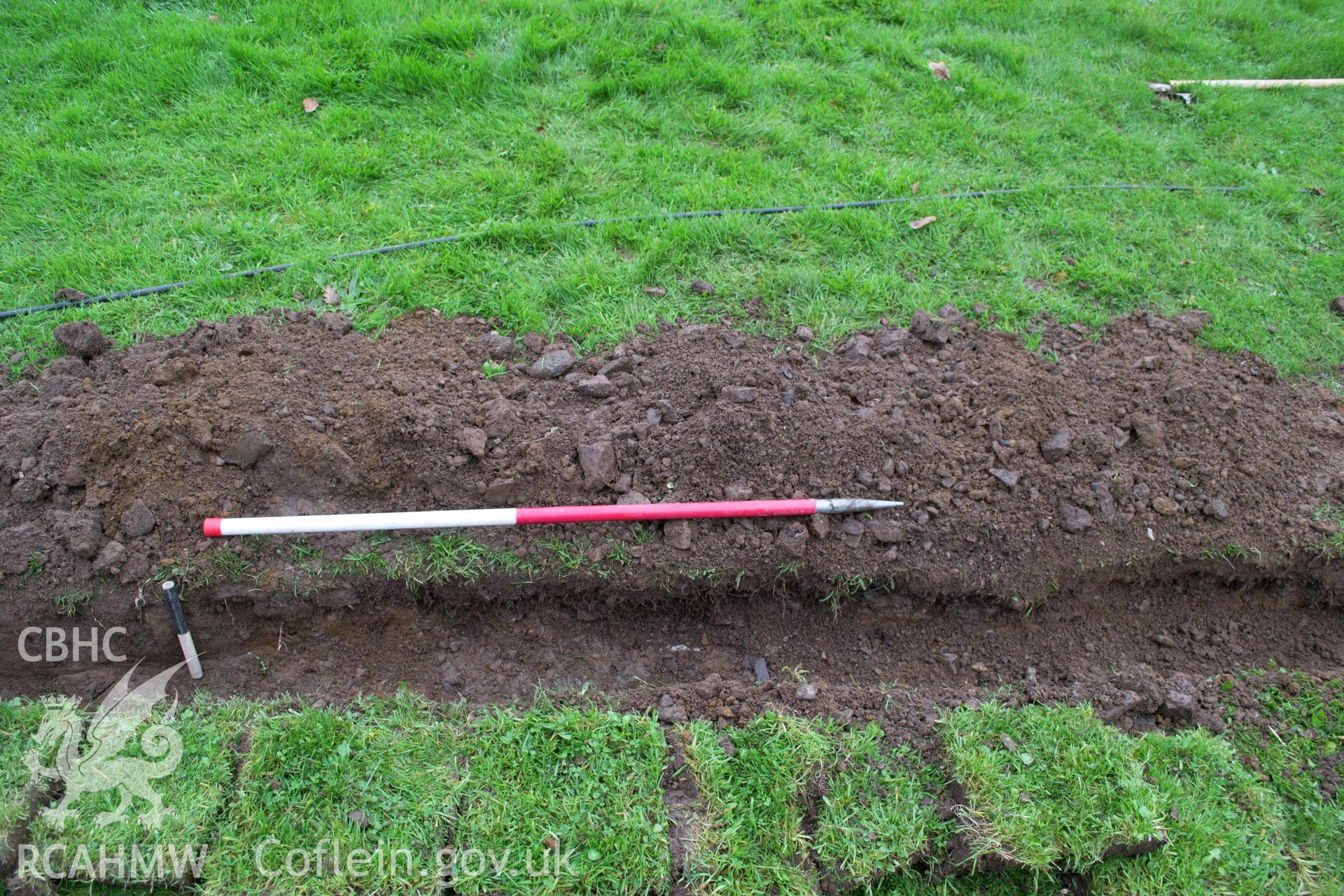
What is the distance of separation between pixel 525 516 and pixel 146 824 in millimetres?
1609

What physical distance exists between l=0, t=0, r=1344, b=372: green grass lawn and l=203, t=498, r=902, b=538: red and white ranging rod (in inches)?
40.8

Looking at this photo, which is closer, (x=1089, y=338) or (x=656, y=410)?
(x=656, y=410)

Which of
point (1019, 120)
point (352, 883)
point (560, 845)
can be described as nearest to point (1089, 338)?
point (1019, 120)

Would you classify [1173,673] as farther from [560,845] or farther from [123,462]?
[123,462]

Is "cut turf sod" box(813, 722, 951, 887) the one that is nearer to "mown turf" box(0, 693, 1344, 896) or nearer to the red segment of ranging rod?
"mown turf" box(0, 693, 1344, 896)

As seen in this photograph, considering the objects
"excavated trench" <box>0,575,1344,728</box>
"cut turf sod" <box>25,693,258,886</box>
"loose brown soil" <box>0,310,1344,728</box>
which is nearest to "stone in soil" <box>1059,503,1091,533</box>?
"loose brown soil" <box>0,310,1344,728</box>

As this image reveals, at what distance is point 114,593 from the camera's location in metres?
3.21

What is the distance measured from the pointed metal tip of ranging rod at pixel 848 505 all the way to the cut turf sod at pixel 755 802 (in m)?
0.83

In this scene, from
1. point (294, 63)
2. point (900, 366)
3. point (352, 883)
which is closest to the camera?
point (352, 883)

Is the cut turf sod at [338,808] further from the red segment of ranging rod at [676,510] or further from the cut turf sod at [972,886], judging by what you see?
the cut turf sod at [972,886]

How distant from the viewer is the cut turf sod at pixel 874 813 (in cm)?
265

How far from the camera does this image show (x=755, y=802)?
108 inches

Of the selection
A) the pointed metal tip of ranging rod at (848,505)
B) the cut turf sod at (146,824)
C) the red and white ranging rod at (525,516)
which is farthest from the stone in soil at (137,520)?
the pointed metal tip of ranging rod at (848,505)

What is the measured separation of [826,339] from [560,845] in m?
2.45
